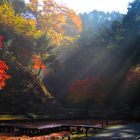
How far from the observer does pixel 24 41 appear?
59.4m

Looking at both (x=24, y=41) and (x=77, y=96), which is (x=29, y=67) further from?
(x=77, y=96)

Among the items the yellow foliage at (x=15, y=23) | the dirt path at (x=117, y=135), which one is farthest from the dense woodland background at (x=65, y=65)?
the dirt path at (x=117, y=135)

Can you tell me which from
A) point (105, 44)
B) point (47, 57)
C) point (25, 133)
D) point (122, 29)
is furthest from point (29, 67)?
point (25, 133)

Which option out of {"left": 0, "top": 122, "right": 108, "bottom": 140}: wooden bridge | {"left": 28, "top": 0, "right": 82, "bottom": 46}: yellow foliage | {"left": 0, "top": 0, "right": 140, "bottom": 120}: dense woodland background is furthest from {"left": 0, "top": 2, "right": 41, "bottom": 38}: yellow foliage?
{"left": 0, "top": 122, "right": 108, "bottom": 140}: wooden bridge

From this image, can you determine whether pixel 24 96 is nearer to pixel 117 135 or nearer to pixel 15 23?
pixel 15 23

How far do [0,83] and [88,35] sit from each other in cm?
4689

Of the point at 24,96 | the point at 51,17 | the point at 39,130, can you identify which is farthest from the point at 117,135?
the point at 51,17

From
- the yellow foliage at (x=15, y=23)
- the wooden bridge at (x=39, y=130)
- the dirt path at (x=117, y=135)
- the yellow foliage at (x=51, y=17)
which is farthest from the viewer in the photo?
the yellow foliage at (x=51, y=17)

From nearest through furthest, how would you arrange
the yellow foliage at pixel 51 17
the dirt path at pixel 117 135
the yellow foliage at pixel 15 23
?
the dirt path at pixel 117 135, the yellow foliage at pixel 15 23, the yellow foliage at pixel 51 17

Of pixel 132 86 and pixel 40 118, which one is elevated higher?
pixel 132 86

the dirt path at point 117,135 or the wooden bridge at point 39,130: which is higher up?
the wooden bridge at point 39,130

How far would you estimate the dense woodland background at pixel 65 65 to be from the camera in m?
56.0

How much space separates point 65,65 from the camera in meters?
77.4

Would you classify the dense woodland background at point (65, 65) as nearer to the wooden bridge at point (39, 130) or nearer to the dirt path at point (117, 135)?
the wooden bridge at point (39, 130)
